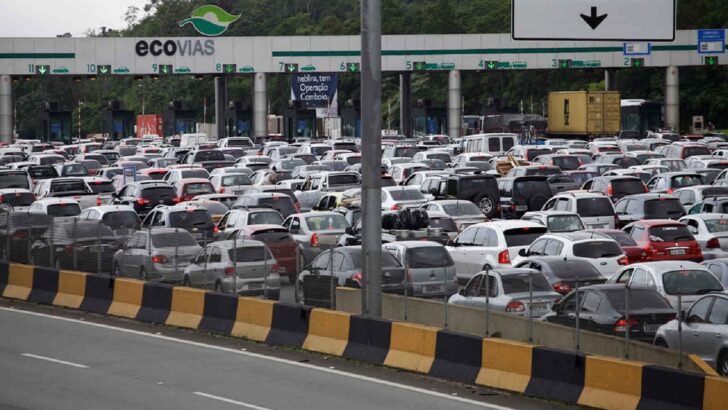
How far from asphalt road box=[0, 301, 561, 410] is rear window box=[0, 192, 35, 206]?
810 inches

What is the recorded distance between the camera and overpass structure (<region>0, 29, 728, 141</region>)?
87375 millimetres

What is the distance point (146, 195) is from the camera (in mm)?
46344

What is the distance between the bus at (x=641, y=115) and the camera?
295 ft

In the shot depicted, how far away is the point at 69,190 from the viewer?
48.2 metres

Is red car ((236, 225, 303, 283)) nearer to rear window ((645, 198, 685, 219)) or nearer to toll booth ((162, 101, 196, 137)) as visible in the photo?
Answer: rear window ((645, 198, 685, 219))

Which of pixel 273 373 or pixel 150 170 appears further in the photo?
pixel 150 170

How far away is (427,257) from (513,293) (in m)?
4.79

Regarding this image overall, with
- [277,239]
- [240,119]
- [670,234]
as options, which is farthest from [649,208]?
[240,119]

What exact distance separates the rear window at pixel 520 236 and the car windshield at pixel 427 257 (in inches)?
118

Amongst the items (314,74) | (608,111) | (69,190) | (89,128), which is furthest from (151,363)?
(89,128)

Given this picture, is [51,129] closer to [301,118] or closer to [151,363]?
[301,118]

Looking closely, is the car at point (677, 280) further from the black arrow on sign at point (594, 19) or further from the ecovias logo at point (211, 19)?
the ecovias logo at point (211, 19)

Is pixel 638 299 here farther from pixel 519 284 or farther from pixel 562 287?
pixel 562 287

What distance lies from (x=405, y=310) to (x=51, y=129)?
84784mm
